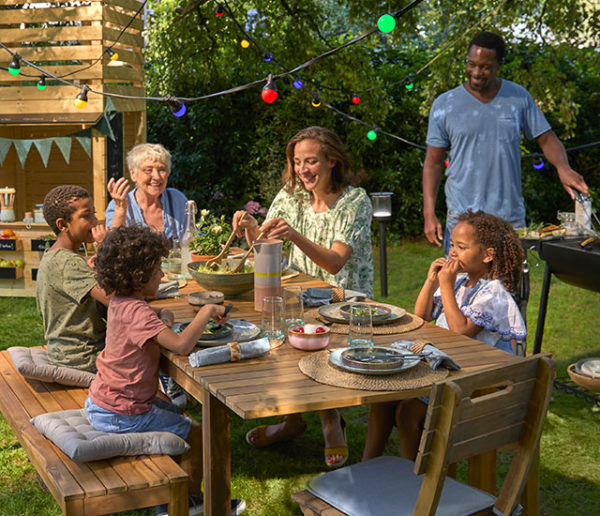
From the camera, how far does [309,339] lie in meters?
2.52

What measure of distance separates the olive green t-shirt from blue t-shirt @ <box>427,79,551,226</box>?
2240 millimetres

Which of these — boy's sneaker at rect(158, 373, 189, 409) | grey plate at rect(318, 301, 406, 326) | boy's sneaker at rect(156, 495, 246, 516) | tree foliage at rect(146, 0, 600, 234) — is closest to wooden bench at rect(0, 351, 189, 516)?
boy's sneaker at rect(156, 495, 246, 516)

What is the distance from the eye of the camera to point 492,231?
318 cm

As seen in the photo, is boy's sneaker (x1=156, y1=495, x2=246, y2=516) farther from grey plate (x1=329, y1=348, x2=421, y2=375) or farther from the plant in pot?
the plant in pot

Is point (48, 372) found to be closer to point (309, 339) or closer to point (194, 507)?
point (194, 507)

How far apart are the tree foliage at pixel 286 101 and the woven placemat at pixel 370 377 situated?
6948mm

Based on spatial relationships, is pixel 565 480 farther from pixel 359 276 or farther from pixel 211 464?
pixel 211 464

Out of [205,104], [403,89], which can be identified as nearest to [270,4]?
[205,104]

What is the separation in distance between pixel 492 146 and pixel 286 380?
8.59 feet

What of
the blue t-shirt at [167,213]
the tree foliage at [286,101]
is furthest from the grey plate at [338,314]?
the tree foliage at [286,101]

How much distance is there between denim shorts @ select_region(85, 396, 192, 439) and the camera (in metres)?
2.59

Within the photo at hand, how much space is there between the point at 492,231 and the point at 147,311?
1542 millimetres

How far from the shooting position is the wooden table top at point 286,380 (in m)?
2.05

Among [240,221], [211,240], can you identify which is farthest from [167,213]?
[240,221]
